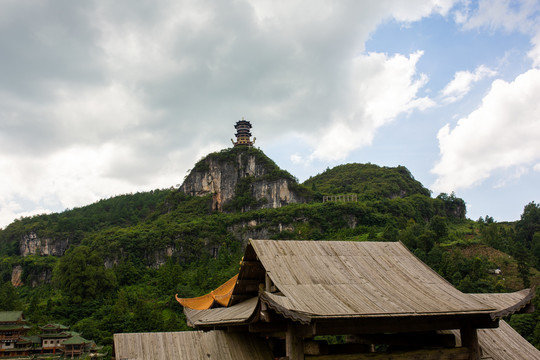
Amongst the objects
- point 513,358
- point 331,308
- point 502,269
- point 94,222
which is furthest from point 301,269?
point 94,222

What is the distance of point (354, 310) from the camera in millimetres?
6430

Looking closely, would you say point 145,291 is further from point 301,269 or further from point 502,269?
point 301,269

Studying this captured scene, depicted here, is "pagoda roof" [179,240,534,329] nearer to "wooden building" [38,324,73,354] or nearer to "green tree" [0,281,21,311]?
"wooden building" [38,324,73,354]

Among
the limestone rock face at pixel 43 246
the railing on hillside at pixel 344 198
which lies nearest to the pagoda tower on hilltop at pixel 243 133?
the railing on hillside at pixel 344 198

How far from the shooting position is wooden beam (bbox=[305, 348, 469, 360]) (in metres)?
6.82

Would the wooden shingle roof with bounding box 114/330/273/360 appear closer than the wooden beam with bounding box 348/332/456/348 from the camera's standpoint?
No

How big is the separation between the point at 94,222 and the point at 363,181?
61.3 m

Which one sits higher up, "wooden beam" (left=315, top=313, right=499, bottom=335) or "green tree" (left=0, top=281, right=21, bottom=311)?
"wooden beam" (left=315, top=313, right=499, bottom=335)

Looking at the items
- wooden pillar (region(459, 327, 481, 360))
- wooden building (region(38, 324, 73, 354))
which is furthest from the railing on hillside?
wooden pillar (region(459, 327, 481, 360))

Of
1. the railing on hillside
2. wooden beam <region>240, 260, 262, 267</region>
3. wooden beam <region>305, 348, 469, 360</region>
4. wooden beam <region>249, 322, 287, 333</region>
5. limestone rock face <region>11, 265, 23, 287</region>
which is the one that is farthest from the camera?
the railing on hillside

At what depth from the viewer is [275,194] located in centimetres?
9319

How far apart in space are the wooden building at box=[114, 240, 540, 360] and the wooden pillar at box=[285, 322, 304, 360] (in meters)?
0.01

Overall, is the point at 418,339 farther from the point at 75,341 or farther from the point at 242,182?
the point at 242,182

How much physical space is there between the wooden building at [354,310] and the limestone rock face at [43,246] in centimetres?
9391
